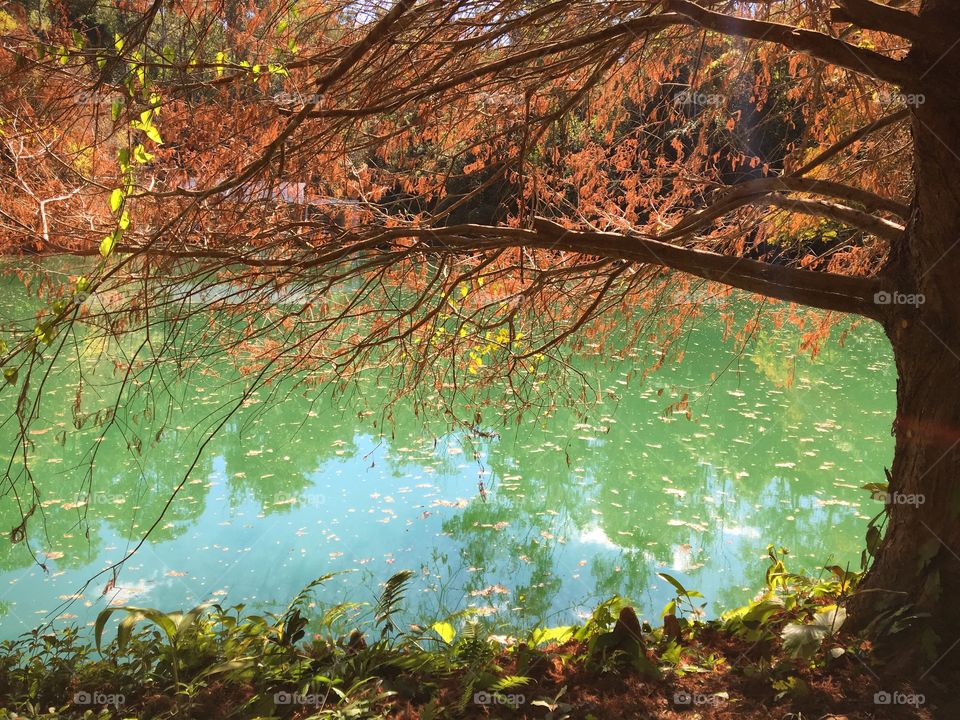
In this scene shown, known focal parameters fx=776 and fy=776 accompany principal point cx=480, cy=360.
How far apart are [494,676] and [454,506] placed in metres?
3.47

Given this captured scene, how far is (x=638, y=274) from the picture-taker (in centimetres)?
379

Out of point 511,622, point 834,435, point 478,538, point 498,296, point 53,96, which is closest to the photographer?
point 53,96

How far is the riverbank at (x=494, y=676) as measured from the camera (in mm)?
2818

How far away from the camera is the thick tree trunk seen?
275 centimetres

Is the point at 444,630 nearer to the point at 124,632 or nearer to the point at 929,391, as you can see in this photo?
the point at 124,632

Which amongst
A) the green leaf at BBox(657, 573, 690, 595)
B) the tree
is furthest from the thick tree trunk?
the green leaf at BBox(657, 573, 690, 595)

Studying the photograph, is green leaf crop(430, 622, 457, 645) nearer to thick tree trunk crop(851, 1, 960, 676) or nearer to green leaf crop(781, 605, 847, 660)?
green leaf crop(781, 605, 847, 660)

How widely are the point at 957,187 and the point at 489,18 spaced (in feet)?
5.98

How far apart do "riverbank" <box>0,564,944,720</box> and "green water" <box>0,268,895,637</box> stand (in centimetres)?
97

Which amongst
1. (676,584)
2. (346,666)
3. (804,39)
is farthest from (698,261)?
(346,666)

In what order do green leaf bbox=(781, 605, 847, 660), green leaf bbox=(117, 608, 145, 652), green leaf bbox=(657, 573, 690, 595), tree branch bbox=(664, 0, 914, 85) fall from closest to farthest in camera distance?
1. tree branch bbox=(664, 0, 914, 85)
2. green leaf bbox=(781, 605, 847, 660)
3. green leaf bbox=(117, 608, 145, 652)
4. green leaf bbox=(657, 573, 690, 595)

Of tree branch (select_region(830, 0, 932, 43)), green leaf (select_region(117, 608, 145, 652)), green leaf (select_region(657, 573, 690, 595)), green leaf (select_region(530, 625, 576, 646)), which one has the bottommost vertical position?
green leaf (select_region(530, 625, 576, 646))

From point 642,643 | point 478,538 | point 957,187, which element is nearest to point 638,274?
point 957,187

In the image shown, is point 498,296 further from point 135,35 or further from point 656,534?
point 656,534
